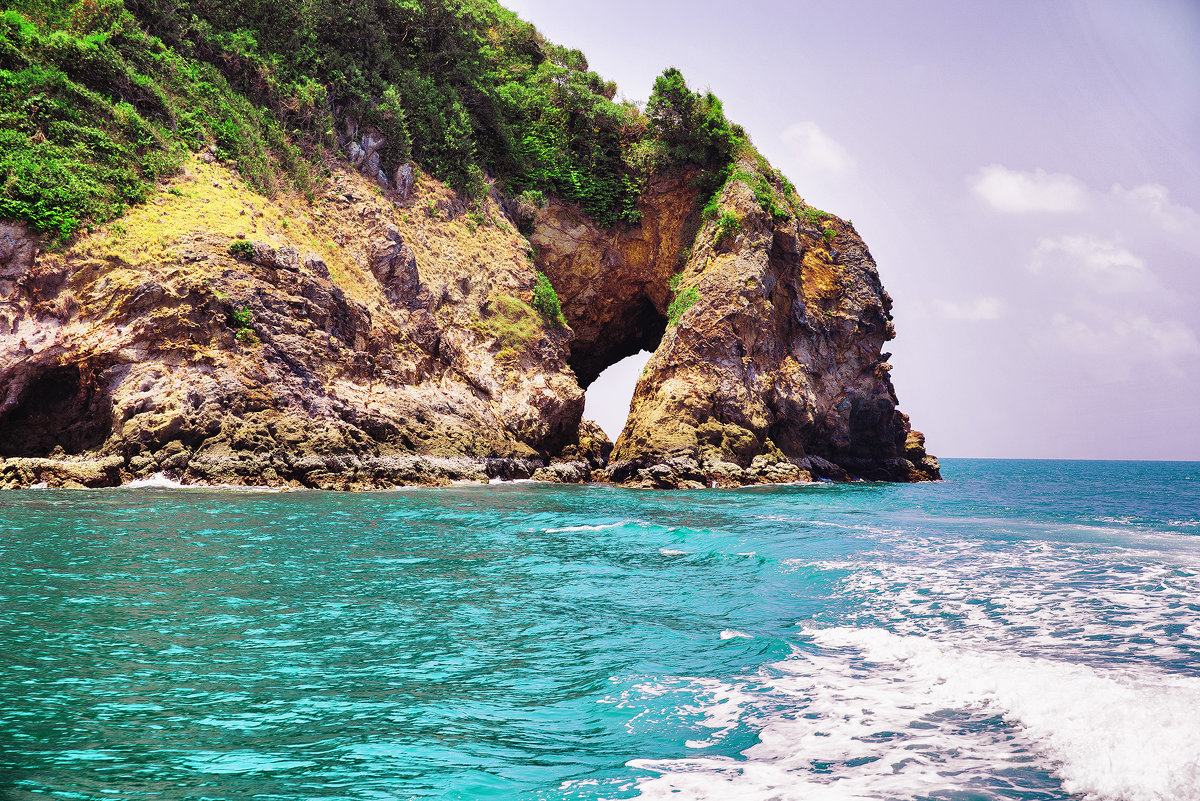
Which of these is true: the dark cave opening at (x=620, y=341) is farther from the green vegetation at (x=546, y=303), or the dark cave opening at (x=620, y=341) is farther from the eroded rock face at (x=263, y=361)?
the eroded rock face at (x=263, y=361)

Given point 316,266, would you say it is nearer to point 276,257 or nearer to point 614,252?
point 276,257

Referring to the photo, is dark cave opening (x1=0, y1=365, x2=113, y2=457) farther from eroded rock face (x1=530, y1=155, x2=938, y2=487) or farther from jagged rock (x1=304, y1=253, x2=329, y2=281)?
eroded rock face (x1=530, y1=155, x2=938, y2=487)

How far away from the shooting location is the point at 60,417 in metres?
18.6

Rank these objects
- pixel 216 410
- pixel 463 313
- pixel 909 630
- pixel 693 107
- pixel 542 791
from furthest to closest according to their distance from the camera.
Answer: pixel 693 107 → pixel 463 313 → pixel 216 410 → pixel 909 630 → pixel 542 791

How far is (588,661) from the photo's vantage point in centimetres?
579

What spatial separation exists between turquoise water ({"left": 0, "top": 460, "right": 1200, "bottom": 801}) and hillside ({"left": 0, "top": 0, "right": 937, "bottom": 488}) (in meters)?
8.75

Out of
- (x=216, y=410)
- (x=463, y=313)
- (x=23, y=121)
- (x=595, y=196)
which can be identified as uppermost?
(x=595, y=196)

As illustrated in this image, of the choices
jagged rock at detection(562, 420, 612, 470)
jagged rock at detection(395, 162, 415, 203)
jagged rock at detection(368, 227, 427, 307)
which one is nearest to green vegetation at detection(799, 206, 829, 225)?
jagged rock at detection(562, 420, 612, 470)

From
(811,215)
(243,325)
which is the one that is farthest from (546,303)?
(811,215)

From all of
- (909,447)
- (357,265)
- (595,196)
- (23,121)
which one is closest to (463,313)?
(357,265)

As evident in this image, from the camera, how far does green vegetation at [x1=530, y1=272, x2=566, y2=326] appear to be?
32.1 meters

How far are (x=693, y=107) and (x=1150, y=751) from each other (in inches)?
1374

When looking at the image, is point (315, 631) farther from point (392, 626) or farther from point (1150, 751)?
point (1150, 751)

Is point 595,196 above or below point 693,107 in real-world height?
below
